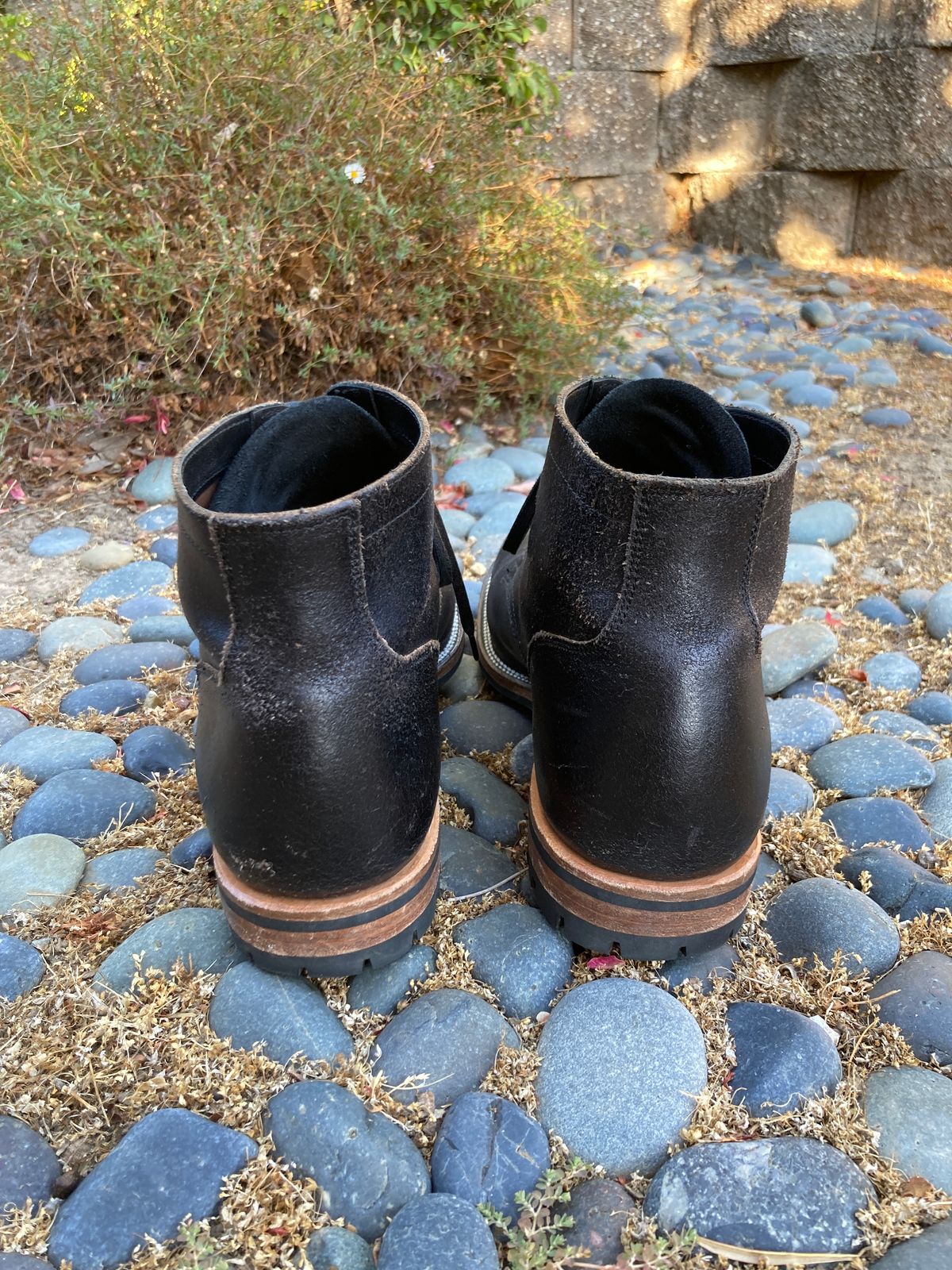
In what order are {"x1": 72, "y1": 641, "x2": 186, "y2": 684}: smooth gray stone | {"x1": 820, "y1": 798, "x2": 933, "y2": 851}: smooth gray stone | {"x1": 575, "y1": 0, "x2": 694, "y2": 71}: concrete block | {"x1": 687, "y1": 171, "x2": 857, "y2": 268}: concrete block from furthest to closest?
{"x1": 687, "y1": 171, "x2": 857, "y2": 268}: concrete block
{"x1": 575, "y1": 0, "x2": 694, "y2": 71}: concrete block
{"x1": 72, "y1": 641, "x2": 186, "y2": 684}: smooth gray stone
{"x1": 820, "y1": 798, "x2": 933, "y2": 851}: smooth gray stone

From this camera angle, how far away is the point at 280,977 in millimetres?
1168

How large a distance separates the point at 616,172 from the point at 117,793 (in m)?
5.34

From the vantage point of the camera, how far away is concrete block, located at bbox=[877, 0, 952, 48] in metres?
4.59

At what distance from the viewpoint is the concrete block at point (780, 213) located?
5.37 metres

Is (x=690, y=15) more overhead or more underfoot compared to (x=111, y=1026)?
more overhead

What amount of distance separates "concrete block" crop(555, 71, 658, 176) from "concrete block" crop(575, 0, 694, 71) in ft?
0.23

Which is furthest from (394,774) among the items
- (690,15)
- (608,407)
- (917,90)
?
(690,15)

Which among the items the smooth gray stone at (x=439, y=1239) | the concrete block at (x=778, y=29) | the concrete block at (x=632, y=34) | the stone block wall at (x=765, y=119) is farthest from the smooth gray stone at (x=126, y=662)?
the concrete block at (x=778, y=29)

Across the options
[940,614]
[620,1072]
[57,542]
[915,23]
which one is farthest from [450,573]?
[915,23]

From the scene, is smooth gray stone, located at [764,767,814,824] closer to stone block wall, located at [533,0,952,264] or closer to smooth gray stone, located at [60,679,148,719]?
smooth gray stone, located at [60,679,148,719]

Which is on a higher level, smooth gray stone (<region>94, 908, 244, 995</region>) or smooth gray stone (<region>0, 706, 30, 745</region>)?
smooth gray stone (<region>94, 908, 244, 995</region>)

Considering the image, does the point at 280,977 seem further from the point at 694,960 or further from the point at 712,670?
the point at 712,670

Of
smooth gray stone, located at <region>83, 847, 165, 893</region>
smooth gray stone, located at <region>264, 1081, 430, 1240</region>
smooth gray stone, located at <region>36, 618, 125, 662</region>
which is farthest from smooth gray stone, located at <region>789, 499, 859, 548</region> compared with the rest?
smooth gray stone, located at <region>264, 1081, 430, 1240</region>

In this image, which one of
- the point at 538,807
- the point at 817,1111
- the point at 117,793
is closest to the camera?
the point at 817,1111
